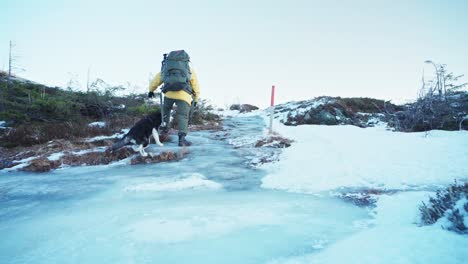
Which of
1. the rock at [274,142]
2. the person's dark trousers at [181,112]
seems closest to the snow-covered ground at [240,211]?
the rock at [274,142]

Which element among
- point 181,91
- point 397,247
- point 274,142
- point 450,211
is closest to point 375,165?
point 450,211

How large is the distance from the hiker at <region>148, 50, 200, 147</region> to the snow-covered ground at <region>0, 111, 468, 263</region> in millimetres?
1717

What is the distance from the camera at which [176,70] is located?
579 centimetres

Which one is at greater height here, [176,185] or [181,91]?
[181,91]

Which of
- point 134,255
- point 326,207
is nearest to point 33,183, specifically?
point 134,255

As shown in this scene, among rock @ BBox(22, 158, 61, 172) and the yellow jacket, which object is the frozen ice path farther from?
the yellow jacket

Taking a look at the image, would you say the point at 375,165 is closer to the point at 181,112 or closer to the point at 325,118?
the point at 181,112

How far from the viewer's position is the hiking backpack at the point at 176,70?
227 inches

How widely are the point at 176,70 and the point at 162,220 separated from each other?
4.21m

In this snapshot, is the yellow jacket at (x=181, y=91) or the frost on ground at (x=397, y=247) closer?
the frost on ground at (x=397, y=247)

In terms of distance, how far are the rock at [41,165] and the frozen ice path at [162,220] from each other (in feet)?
1.25

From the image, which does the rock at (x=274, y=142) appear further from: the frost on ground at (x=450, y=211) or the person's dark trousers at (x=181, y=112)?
the frost on ground at (x=450, y=211)

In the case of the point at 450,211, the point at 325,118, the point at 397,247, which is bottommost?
the point at 397,247

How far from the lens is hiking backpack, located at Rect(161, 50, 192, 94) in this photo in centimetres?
576
